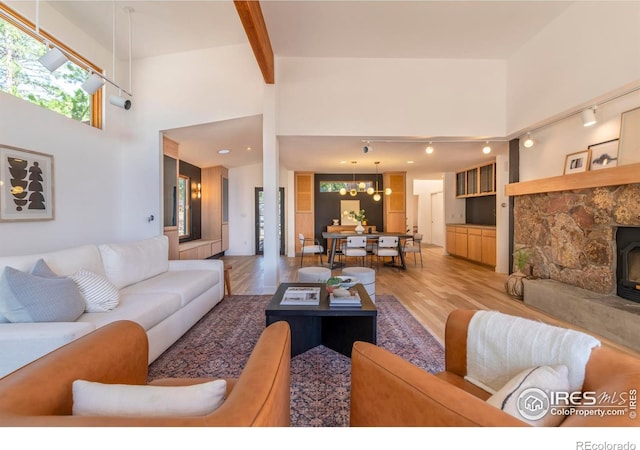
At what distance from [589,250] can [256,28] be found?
4.47 m

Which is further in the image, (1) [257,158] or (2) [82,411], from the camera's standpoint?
(1) [257,158]

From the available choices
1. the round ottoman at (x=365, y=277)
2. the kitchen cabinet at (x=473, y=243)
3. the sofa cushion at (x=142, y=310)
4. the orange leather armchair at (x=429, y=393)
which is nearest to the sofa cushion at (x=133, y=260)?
the sofa cushion at (x=142, y=310)

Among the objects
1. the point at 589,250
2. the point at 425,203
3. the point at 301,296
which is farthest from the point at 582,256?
the point at 425,203

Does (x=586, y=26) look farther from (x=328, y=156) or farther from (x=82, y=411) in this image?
(x=82, y=411)

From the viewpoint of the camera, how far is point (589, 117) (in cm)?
317

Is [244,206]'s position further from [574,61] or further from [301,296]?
[574,61]

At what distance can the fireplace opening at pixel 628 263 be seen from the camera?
2.86 metres

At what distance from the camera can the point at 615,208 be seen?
2.99 meters

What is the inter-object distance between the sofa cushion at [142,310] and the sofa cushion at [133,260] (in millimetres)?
269

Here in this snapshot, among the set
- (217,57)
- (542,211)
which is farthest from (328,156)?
(542,211)

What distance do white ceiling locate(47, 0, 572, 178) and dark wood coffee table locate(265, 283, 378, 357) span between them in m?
3.11
